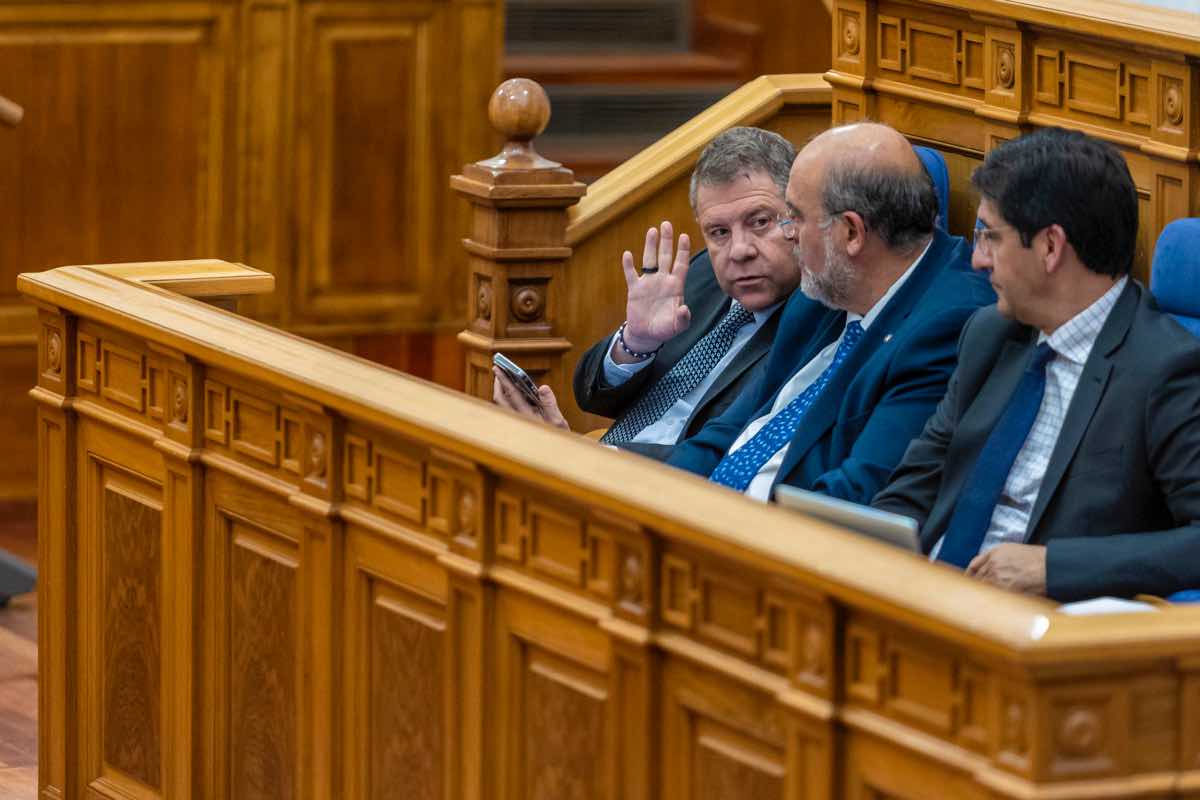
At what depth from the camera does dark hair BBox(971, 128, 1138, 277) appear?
2.97m

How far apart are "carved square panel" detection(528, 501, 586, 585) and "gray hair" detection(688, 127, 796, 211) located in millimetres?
1236

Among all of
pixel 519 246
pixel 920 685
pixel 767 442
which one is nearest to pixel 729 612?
pixel 920 685

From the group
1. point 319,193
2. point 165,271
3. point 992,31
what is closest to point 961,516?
point 992,31

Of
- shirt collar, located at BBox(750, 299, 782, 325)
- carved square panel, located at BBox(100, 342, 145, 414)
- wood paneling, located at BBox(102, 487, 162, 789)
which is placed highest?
shirt collar, located at BBox(750, 299, 782, 325)

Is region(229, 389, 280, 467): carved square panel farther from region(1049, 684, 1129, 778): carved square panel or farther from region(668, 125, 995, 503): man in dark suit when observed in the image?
region(1049, 684, 1129, 778): carved square panel

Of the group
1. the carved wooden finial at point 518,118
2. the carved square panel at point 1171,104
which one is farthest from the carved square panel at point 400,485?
the carved wooden finial at point 518,118

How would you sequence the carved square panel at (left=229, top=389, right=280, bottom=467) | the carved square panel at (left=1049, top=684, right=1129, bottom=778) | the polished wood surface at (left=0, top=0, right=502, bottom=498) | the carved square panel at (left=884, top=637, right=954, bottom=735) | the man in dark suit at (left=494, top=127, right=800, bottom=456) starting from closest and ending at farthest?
the carved square panel at (left=1049, top=684, right=1129, bottom=778), the carved square panel at (left=884, top=637, right=954, bottom=735), the carved square panel at (left=229, top=389, right=280, bottom=467), the man in dark suit at (left=494, top=127, right=800, bottom=456), the polished wood surface at (left=0, top=0, right=502, bottom=498)

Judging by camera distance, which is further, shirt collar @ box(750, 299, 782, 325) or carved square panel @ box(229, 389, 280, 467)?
shirt collar @ box(750, 299, 782, 325)

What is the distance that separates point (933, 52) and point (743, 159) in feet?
1.32

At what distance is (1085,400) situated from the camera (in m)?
2.95

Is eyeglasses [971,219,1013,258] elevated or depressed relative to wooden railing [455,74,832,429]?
elevated

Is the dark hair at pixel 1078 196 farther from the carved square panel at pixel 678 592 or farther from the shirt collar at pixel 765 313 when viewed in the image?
the shirt collar at pixel 765 313

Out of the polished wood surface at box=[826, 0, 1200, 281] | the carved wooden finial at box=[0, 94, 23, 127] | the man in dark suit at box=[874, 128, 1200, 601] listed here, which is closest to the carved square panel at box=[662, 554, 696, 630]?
the man in dark suit at box=[874, 128, 1200, 601]

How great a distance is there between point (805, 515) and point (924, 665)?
0.31 meters
